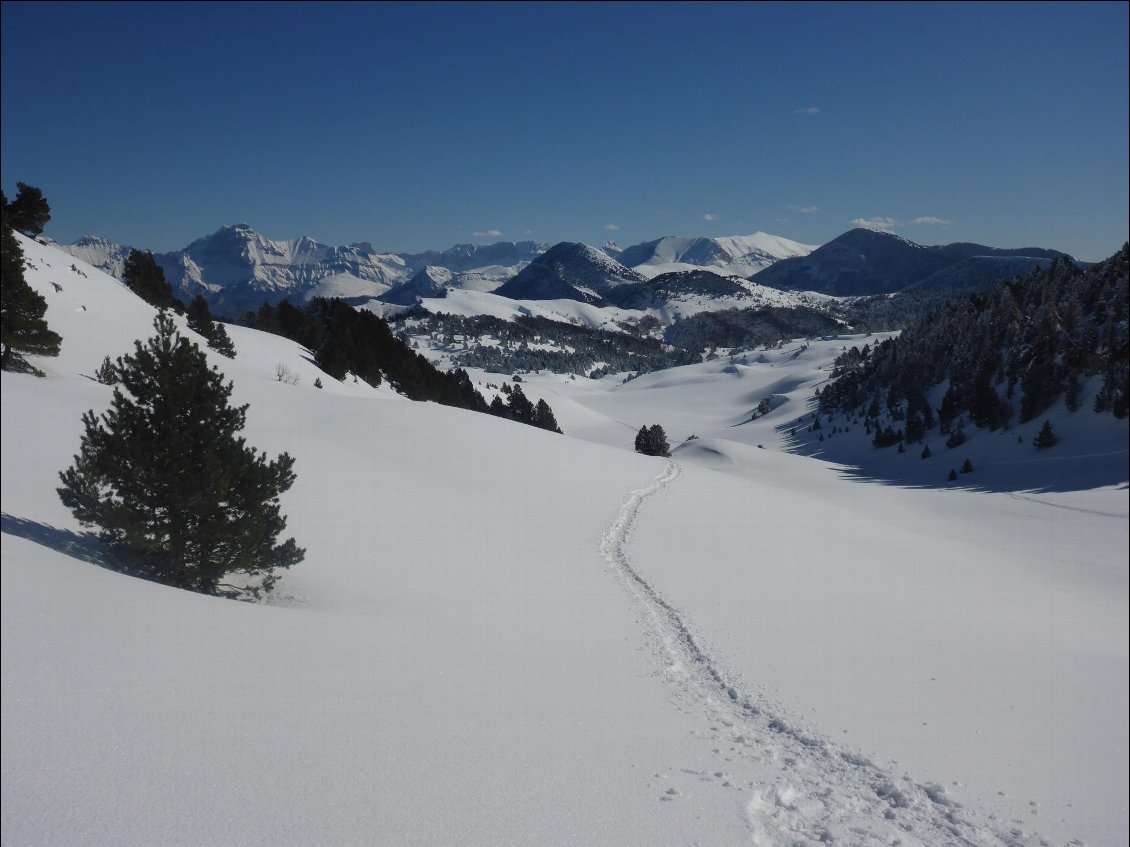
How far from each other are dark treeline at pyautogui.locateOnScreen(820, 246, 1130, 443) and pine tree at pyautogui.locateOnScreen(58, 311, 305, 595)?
6218 cm

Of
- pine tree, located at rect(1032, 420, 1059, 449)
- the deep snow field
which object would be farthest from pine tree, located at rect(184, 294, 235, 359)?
pine tree, located at rect(1032, 420, 1059, 449)

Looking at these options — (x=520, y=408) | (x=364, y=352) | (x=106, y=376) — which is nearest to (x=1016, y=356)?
(x=520, y=408)

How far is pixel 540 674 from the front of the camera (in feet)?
29.9

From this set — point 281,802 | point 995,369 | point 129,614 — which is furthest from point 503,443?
point 995,369

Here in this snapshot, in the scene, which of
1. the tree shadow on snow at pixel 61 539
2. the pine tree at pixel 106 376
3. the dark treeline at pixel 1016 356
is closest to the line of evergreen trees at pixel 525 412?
the pine tree at pixel 106 376

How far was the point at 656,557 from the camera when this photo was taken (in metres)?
18.1

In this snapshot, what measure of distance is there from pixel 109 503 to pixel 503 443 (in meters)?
20.5

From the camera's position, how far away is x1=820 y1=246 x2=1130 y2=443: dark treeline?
54.6 m

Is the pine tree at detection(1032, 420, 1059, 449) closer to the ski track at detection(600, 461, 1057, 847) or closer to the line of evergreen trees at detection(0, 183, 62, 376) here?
the ski track at detection(600, 461, 1057, 847)

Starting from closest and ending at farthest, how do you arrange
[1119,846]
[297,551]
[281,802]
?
[281,802] → [1119,846] → [297,551]

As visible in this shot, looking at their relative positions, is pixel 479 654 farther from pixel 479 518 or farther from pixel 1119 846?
pixel 479 518

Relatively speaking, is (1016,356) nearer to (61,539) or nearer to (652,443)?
(652,443)

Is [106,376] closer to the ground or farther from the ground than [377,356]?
closer to the ground

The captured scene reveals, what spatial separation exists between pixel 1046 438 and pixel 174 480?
6318cm
